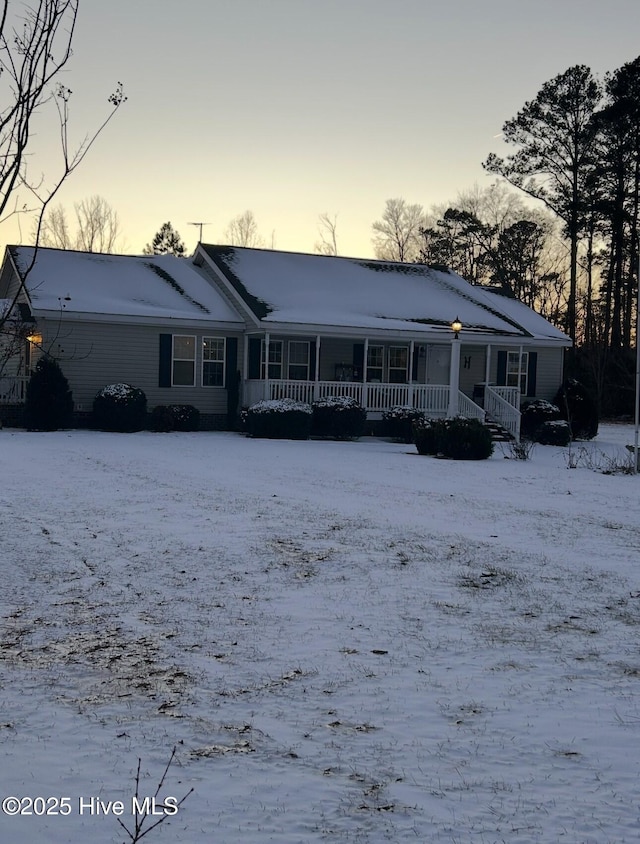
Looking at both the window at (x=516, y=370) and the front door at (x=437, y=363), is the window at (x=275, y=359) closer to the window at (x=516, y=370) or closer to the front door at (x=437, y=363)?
the front door at (x=437, y=363)

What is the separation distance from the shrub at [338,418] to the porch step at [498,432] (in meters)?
3.94

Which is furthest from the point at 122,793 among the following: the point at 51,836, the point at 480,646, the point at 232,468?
the point at 232,468

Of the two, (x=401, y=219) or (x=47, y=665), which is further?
(x=401, y=219)

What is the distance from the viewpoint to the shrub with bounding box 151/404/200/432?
24875 millimetres

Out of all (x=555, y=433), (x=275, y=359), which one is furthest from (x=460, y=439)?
(x=275, y=359)

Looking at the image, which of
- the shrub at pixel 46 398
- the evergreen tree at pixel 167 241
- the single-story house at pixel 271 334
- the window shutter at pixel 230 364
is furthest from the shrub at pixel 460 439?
the evergreen tree at pixel 167 241

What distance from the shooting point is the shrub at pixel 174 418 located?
979 inches

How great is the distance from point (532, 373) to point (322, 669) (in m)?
26.1

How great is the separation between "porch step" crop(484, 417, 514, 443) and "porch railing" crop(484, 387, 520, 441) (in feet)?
0.71

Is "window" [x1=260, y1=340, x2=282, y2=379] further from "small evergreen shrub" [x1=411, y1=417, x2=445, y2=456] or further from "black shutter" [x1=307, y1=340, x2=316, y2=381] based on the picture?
"small evergreen shrub" [x1=411, y1=417, x2=445, y2=456]

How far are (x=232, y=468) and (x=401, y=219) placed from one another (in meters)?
42.8

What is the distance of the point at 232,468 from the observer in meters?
16.4

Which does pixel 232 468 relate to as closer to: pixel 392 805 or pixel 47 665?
pixel 47 665

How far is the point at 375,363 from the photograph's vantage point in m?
28.3
